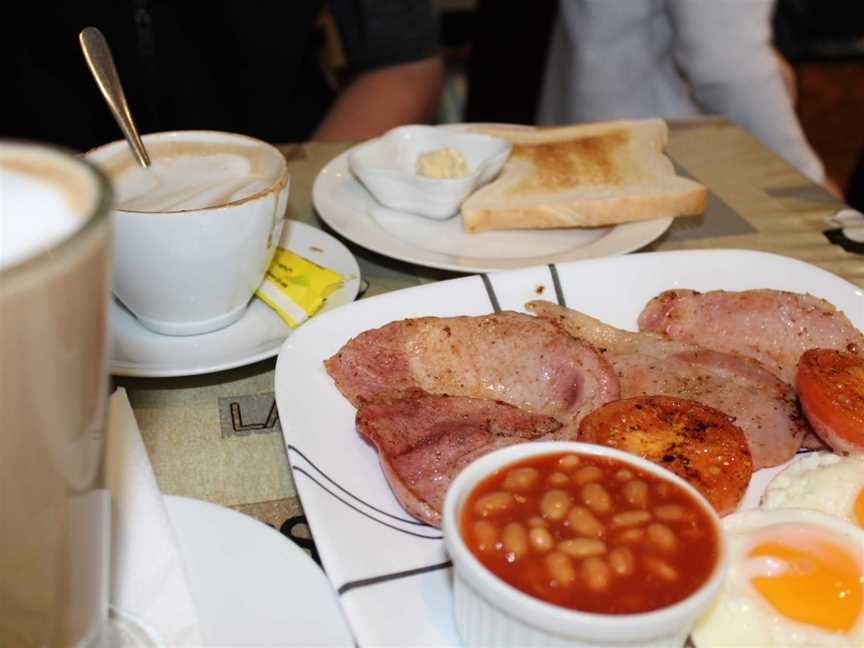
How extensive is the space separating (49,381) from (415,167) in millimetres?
1492

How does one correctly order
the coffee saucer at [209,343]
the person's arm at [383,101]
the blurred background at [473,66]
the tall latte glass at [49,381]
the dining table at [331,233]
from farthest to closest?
the person's arm at [383,101] < the blurred background at [473,66] < the coffee saucer at [209,343] < the dining table at [331,233] < the tall latte glass at [49,381]

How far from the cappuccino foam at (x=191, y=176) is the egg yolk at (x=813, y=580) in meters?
0.92

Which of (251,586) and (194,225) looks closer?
(251,586)

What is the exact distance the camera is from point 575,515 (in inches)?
36.6

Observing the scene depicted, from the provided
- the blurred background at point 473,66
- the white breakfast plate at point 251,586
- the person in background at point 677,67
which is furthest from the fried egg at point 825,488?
the blurred background at point 473,66

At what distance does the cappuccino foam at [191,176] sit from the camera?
141 cm

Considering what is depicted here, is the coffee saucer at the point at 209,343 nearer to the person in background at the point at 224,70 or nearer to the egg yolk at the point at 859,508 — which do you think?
the egg yolk at the point at 859,508

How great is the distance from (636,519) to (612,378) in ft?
1.13

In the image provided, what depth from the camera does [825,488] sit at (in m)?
1.12

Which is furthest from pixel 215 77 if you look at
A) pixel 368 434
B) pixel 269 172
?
pixel 368 434

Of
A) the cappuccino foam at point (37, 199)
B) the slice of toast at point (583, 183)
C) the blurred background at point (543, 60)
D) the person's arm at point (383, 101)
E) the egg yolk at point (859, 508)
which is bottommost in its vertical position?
the blurred background at point (543, 60)

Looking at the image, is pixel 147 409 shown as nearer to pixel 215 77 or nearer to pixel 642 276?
pixel 642 276

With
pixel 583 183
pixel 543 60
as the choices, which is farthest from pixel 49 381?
pixel 543 60

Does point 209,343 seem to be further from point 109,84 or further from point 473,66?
point 473,66
